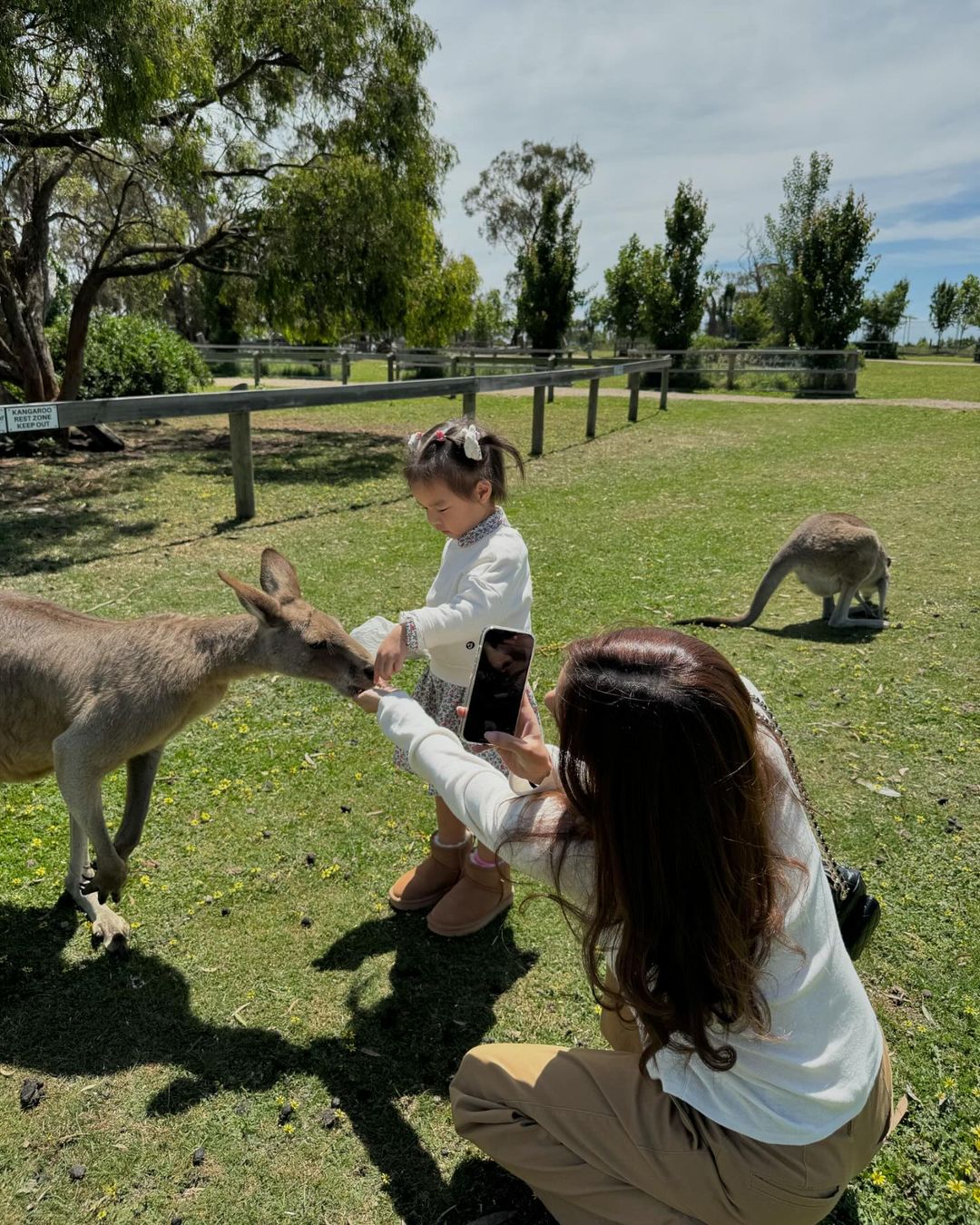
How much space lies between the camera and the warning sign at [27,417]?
17.8 feet

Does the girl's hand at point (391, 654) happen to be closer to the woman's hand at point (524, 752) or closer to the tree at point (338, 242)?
the woman's hand at point (524, 752)

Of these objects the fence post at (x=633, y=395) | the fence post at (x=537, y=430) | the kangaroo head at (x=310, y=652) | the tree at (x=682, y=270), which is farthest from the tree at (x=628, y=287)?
the kangaroo head at (x=310, y=652)

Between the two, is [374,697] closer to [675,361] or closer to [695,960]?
[695,960]

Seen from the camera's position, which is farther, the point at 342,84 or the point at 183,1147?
the point at 342,84

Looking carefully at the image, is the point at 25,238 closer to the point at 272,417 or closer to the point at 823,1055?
the point at 272,417

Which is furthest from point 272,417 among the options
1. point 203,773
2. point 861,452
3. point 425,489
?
point 425,489

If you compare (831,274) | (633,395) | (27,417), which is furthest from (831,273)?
(27,417)

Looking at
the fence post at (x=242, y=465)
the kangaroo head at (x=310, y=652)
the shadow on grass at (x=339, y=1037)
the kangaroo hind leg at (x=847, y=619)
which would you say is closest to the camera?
the shadow on grass at (x=339, y=1037)

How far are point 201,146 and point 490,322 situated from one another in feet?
110

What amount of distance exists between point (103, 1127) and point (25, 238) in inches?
438

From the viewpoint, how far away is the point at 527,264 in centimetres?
2659

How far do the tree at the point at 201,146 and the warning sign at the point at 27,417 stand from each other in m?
3.83

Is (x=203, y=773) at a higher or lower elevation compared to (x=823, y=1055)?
lower

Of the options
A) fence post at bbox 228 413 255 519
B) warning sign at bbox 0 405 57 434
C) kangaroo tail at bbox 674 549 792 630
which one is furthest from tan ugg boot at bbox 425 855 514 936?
fence post at bbox 228 413 255 519
